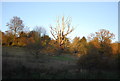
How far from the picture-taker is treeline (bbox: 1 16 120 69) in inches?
404

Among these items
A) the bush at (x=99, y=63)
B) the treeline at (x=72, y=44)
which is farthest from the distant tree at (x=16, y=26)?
the bush at (x=99, y=63)

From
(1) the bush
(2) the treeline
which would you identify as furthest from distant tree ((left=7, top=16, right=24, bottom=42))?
(1) the bush

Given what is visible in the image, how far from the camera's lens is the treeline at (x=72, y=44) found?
33.7ft

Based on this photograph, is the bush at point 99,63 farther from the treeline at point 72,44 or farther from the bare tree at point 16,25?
the bare tree at point 16,25

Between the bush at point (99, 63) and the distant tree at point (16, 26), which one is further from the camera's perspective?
the distant tree at point (16, 26)

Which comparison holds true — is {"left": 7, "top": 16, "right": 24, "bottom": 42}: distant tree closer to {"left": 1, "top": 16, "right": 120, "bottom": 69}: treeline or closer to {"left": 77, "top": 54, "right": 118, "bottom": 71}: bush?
{"left": 1, "top": 16, "right": 120, "bottom": 69}: treeline

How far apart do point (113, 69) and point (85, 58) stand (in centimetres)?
256

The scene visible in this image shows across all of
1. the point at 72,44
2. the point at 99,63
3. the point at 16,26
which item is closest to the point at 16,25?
the point at 16,26

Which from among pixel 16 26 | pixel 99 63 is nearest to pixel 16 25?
pixel 16 26

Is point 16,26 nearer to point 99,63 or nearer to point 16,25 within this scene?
point 16,25

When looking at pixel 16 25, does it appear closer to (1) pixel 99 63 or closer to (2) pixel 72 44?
(2) pixel 72 44

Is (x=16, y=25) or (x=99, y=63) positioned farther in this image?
(x=16, y=25)

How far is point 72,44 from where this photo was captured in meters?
24.9

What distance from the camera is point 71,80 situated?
7516 millimetres
